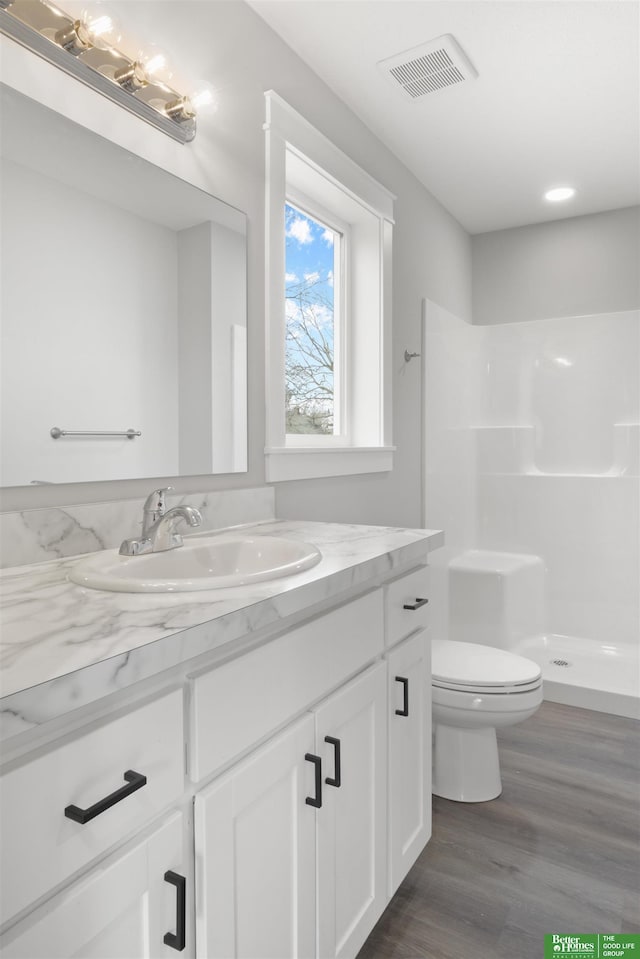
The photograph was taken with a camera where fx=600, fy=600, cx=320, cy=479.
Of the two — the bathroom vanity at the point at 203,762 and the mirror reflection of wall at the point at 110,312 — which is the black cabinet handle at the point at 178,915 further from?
the mirror reflection of wall at the point at 110,312

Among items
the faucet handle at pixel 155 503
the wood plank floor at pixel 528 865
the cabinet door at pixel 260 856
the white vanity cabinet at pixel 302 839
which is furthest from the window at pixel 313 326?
the wood plank floor at pixel 528 865

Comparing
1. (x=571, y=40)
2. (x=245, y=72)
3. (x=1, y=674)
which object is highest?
(x=571, y=40)

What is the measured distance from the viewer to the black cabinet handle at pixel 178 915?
727 millimetres

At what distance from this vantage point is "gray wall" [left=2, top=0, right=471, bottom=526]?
1346mm

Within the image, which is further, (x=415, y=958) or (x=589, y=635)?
(x=589, y=635)

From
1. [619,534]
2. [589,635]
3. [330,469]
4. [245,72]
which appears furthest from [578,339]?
[245,72]

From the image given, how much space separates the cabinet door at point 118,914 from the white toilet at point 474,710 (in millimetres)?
1262

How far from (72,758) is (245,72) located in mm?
1728

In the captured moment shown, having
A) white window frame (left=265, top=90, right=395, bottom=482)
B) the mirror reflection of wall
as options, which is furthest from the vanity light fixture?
white window frame (left=265, top=90, right=395, bottom=482)

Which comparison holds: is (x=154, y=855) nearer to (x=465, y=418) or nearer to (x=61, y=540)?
(x=61, y=540)

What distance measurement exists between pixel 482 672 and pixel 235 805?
1275mm

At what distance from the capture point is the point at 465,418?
332 centimetres

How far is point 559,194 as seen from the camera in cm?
296

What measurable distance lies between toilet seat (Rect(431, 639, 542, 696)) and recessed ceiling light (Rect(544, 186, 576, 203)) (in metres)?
2.22
